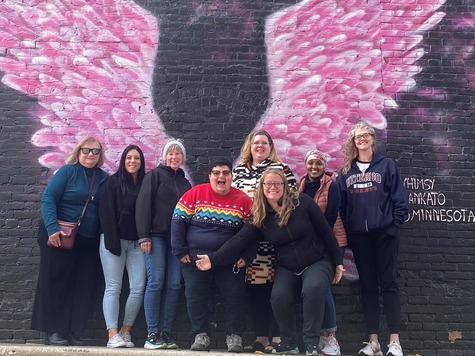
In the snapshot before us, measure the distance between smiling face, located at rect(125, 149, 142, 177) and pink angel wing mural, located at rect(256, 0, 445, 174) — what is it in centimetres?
145

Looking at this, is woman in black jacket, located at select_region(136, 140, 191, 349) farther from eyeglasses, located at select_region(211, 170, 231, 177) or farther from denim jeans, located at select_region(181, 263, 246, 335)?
eyeglasses, located at select_region(211, 170, 231, 177)

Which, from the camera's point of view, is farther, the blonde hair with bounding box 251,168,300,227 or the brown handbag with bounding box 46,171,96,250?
the brown handbag with bounding box 46,171,96,250

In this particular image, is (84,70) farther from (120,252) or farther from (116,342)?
(116,342)

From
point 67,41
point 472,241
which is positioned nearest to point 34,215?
point 67,41

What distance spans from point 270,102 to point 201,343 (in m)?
2.66

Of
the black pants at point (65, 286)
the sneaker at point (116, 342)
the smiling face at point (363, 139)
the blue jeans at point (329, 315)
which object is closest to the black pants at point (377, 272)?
the blue jeans at point (329, 315)

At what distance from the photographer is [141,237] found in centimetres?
500

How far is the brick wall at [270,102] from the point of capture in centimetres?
584

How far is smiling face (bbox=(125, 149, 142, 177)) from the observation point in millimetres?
5246

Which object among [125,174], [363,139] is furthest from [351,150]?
[125,174]

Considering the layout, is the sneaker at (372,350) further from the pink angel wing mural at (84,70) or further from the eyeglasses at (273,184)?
the pink angel wing mural at (84,70)

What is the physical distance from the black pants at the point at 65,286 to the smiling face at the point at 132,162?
0.73 meters

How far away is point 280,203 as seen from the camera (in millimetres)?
4742

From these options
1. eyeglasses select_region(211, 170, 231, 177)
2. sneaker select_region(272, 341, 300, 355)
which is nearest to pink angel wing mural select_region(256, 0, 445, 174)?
eyeglasses select_region(211, 170, 231, 177)
